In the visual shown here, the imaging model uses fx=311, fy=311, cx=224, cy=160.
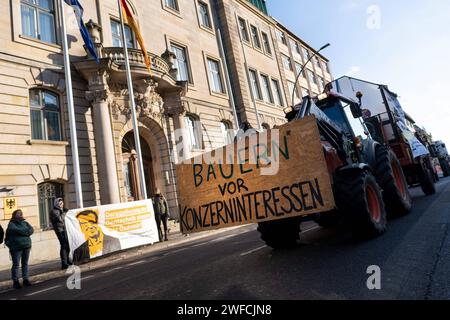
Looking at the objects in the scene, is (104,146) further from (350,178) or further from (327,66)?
(327,66)

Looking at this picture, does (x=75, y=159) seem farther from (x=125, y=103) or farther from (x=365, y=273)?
(x=365, y=273)

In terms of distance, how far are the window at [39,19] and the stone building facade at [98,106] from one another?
5 centimetres

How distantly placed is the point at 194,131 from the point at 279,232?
1443 centimetres

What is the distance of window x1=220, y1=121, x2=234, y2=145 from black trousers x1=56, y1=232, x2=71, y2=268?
1345 cm

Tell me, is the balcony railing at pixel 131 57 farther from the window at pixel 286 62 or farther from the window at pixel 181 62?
the window at pixel 286 62

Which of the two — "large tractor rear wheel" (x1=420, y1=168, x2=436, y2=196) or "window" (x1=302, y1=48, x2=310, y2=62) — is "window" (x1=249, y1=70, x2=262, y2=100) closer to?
"window" (x1=302, y1=48, x2=310, y2=62)

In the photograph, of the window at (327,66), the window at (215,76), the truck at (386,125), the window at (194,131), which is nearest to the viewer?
the truck at (386,125)

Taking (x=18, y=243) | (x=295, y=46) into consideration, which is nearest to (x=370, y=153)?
(x=18, y=243)

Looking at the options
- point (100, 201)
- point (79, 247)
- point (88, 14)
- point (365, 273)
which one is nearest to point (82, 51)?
point (88, 14)

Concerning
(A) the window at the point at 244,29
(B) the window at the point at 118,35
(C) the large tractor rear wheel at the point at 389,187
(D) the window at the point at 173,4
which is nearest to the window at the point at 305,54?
(A) the window at the point at 244,29

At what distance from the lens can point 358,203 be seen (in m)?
4.43

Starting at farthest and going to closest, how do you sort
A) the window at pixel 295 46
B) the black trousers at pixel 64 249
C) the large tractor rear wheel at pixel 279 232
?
the window at pixel 295 46, the black trousers at pixel 64 249, the large tractor rear wheel at pixel 279 232

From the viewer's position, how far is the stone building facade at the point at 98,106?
11.8m

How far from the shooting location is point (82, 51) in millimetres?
14773
